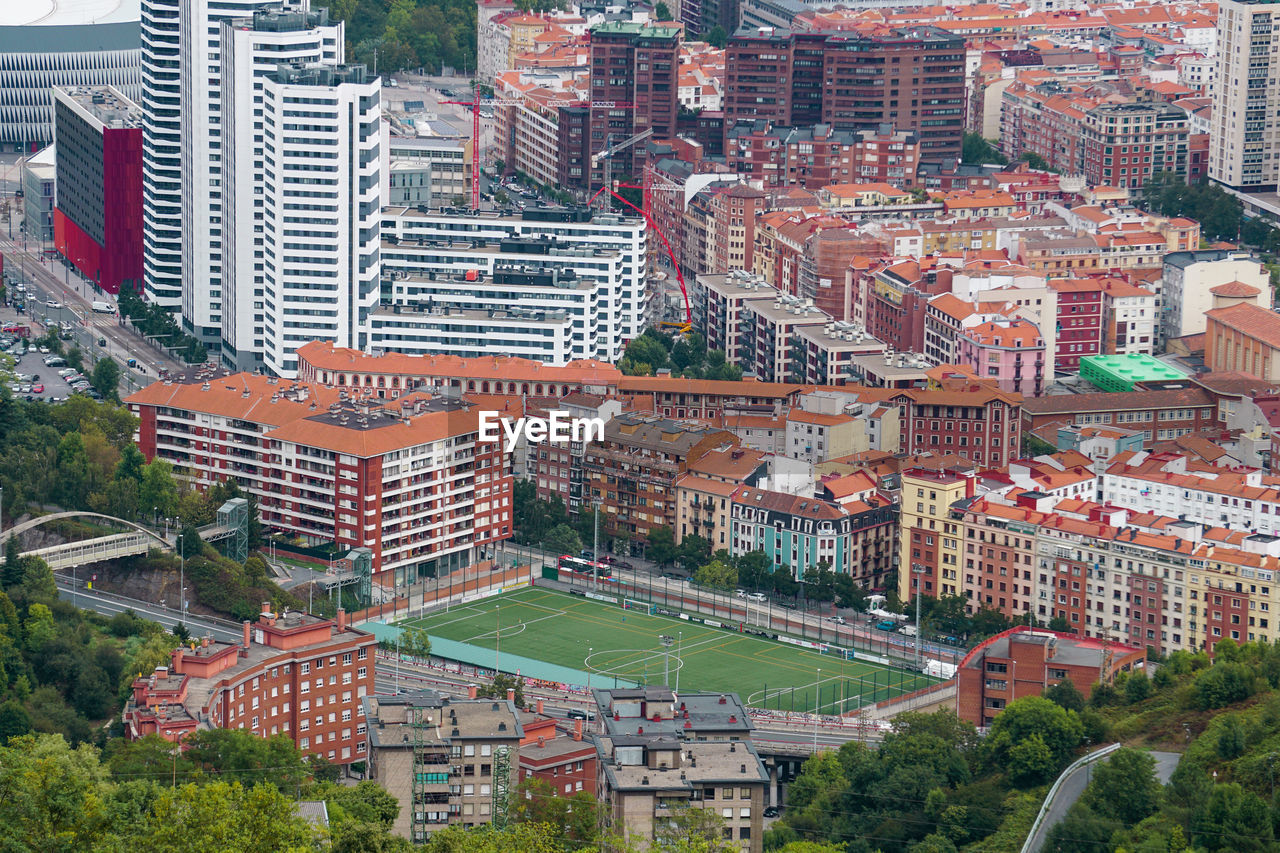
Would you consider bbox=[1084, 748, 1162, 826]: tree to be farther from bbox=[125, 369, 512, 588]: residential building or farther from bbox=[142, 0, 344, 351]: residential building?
bbox=[142, 0, 344, 351]: residential building

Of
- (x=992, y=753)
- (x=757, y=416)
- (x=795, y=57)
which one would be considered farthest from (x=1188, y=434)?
(x=795, y=57)

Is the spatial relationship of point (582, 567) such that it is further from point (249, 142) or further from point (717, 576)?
point (249, 142)

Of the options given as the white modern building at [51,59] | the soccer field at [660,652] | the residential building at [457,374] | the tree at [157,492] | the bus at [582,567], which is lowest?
the soccer field at [660,652]

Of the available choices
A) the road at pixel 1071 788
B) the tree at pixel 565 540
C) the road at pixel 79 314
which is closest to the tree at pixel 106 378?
the road at pixel 79 314

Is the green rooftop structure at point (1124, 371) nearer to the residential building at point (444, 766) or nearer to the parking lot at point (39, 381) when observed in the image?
the parking lot at point (39, 381)

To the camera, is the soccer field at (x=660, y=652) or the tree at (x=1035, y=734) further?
the soccer field at (x=660, y=652)

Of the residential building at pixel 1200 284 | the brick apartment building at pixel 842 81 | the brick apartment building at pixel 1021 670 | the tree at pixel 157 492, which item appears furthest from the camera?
the brick apartment building at pixel 842 81

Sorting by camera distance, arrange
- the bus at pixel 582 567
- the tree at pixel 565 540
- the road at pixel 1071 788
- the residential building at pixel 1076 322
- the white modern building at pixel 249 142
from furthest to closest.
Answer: the residential building at pixel 1076 322
the white modern building at pixel 249 142
the tree at pixel 565 540
the bus at pixel 582 567
the road at pixel 1071 788
